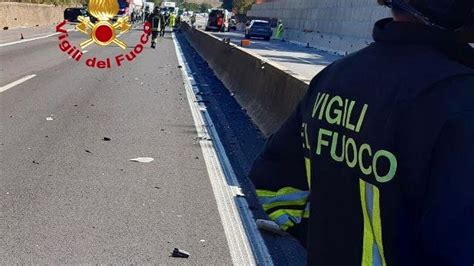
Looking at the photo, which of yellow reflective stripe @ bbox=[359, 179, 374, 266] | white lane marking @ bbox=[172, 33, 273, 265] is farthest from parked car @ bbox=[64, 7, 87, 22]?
yellow reflective stripe @ bbox=[359, 179, 374, 266]

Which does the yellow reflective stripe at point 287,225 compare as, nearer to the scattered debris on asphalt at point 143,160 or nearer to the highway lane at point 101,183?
the highway lane at point 101,183

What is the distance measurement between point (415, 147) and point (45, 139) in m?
8.95

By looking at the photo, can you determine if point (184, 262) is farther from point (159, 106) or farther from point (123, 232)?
point (159, 106)

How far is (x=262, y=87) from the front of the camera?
12680 millimetres

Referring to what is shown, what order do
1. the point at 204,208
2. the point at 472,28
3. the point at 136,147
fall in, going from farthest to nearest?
1. the point at 136,147
2. the point at 204,208
3. the point at 472,28

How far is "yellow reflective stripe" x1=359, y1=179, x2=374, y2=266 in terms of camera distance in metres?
1.70

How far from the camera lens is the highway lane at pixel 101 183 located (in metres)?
5.61

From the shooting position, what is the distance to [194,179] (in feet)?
26.2

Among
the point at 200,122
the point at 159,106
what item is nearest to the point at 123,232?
the point at 200,122

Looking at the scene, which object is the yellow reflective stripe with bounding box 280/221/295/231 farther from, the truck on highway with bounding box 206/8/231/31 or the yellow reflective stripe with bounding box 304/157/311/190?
the truck on highway with bounding box 206/8/231/31

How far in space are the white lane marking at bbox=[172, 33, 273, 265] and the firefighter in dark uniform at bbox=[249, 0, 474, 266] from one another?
3607mm

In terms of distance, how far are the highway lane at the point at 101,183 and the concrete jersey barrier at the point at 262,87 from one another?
1217 millimetres

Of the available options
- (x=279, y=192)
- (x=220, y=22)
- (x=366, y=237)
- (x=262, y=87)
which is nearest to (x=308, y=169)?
(x=279, y=192)

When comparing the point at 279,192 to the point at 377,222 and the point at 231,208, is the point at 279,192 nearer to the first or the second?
the point at 377,222
